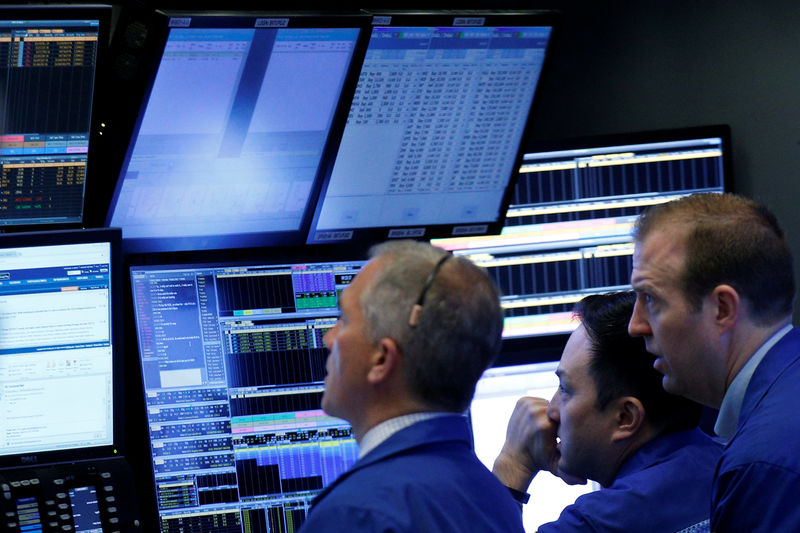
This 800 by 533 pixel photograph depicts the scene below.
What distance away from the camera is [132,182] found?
8.20 feet

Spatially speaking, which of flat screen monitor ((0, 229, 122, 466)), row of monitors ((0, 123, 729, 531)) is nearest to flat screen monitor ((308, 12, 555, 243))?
row of monitors ((0, 123, 729, 531))

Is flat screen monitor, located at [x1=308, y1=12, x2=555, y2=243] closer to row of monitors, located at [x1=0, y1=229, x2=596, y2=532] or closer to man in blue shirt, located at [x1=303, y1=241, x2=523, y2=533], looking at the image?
row of monitors, located at [x1=0, y1=229, x2=596, y2=532]

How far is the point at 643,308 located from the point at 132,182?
1.14m

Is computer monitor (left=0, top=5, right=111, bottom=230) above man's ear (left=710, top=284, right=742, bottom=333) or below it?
above

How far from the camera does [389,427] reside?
5.37 feet

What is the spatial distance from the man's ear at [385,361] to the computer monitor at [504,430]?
1325mm

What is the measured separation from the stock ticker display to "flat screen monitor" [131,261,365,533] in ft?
0.87

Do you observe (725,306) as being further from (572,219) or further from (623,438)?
(572,219)

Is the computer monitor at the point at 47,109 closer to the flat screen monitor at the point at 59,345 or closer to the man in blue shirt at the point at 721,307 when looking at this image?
the flat screen monitor at the point at 59,345

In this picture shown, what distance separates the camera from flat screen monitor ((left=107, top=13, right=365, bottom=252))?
242cm

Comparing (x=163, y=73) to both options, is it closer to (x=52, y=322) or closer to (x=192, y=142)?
(x=192, y=142)

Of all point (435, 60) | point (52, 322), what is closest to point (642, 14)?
point (435, 60)

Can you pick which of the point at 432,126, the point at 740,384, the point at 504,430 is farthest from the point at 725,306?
the point at 504,430

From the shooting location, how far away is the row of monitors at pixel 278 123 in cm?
236
